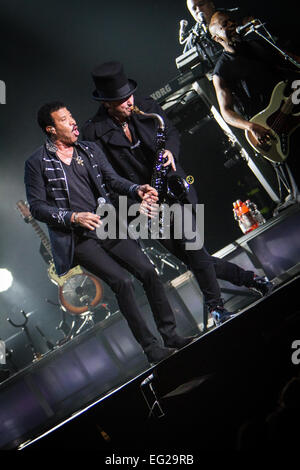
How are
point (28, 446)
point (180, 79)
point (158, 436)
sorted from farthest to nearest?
point (180, 79) → point (158, 436) → point (28, 446)

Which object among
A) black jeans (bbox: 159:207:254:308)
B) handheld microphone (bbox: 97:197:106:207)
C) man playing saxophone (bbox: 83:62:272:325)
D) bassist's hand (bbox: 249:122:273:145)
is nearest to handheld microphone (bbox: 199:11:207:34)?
bassist's hand (bbox: 249:122:273:145)

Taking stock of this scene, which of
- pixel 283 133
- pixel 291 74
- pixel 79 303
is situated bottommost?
pixel 79 303

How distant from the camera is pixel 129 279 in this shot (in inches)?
110

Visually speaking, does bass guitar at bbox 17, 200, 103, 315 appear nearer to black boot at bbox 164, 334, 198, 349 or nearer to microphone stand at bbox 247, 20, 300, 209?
microphone stand at bbox 247, 20, 300, 209

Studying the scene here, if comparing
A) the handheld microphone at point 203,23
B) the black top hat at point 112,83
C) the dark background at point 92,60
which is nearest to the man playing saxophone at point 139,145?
the black top hat at point 112,83

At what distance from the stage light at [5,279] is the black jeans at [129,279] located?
6201 millimetres

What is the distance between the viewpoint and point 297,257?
12.2ft

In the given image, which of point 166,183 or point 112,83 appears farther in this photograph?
point 166,183

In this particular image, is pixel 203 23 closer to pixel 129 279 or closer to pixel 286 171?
pixel 286 171

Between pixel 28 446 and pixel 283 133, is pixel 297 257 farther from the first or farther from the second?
pixel 28 446

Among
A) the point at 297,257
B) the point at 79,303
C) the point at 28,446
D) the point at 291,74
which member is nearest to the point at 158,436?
the point at 28,446

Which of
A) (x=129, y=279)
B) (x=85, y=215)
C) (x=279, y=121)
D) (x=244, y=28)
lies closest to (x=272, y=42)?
(x=244, y=28)

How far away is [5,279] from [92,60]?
5.04 m
